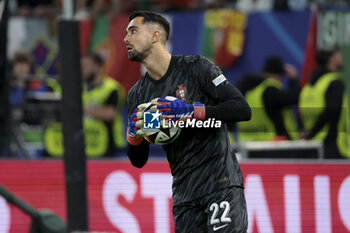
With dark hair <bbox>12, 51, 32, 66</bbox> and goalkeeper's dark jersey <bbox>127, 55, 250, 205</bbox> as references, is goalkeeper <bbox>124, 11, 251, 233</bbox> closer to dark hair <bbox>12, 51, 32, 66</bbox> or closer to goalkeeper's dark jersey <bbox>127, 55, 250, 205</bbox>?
goalkeeper's dark jersey <bbox>127, 55, 250, 205</bbox>

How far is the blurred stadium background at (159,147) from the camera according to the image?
7234 mm

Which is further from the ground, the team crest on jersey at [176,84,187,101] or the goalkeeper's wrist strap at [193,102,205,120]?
the team crest on jersey at [176,84,187,101]

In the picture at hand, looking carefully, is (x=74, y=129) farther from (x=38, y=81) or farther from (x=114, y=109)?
(x=38, y=81)

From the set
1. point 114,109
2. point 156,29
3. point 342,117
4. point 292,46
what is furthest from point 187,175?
point 292,46

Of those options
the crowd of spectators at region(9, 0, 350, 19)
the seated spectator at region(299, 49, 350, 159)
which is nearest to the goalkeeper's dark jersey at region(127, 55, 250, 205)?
the seated spectator at region(299, 49, 350, 159)

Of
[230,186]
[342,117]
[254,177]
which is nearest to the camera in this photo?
[230,186]

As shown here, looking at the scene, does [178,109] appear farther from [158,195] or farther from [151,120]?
[158,195]

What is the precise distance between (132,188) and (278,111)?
2508 mm

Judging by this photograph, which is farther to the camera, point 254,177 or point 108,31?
point 108,31

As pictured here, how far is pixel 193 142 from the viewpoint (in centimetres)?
472

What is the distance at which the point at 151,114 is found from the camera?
4367 mm

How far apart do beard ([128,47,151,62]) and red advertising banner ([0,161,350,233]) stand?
9.26 ft

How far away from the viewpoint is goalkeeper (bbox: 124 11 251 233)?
466 cm

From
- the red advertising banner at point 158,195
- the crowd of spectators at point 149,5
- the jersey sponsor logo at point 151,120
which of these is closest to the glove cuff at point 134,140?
the jersey sponsor logo at point 151,120
